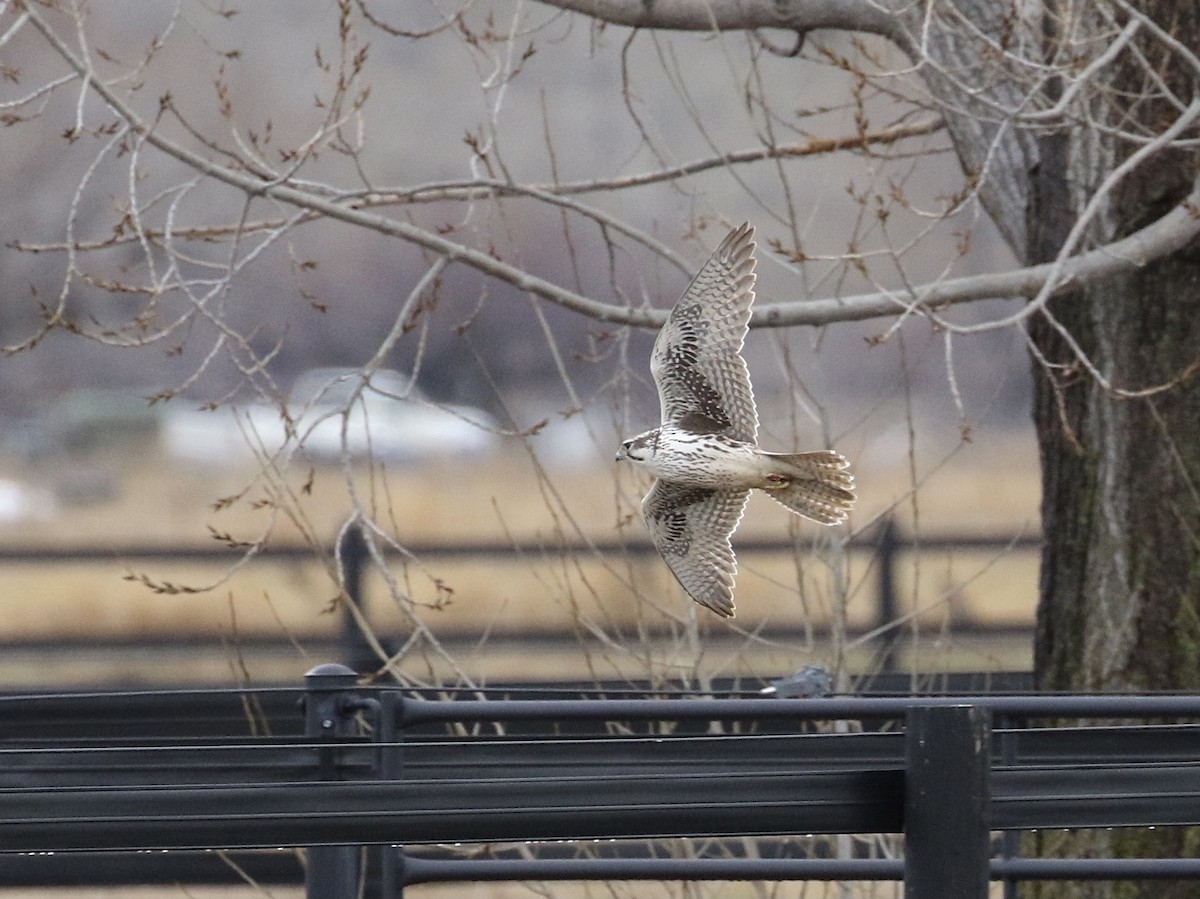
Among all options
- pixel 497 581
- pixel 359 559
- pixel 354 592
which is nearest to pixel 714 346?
pixel 354 592

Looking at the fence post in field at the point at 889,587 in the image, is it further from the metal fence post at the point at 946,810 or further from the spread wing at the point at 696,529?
the metal fence post at the point at 946,810

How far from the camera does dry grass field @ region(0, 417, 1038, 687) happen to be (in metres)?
4.59

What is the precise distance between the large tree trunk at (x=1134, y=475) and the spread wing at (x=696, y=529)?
1.78 metres

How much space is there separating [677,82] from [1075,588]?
199cm

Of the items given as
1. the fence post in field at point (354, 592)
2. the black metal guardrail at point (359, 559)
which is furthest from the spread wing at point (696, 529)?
the fence post in field at point (354, 592)

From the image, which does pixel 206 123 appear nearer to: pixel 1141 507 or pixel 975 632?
pixel 975 632

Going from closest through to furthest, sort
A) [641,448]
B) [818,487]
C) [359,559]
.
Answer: [641,448] → [818,487] → [359,559]

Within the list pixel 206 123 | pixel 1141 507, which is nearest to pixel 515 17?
pixel 1141 507

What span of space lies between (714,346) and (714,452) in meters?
0.44

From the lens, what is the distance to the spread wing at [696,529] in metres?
3.56

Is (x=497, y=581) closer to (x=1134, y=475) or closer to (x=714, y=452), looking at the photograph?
(x=1134, y=475)

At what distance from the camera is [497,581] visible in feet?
37.0

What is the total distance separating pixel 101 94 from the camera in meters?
4.49

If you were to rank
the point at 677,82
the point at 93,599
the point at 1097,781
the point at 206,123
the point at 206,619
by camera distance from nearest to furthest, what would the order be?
the point at 1097,781, the point at 677,82, the point at 206,619, the point at 93,599, the point at 206,123
